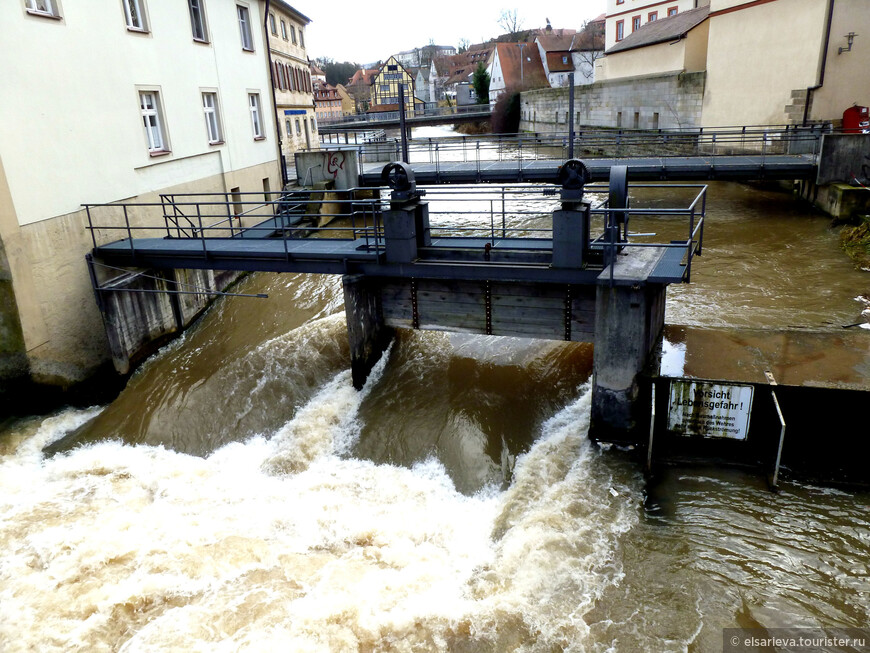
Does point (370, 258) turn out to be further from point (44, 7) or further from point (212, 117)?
point (212, 117)

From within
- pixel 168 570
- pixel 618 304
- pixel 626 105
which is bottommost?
pixel 168 570

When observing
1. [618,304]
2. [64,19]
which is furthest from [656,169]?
[64,19]

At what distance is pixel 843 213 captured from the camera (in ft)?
54.5

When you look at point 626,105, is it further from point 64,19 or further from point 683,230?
point 64,19

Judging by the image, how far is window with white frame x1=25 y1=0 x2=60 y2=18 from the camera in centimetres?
1065

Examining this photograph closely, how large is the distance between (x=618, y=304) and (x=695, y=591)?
135 inches

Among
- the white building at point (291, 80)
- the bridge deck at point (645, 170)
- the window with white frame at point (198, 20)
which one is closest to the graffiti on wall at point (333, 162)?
the bridge deck at point (645, 170)

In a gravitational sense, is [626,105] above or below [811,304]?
above

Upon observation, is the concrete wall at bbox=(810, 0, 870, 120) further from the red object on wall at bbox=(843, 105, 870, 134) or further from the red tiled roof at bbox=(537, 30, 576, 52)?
the red tiled roof at bbox=(537, 30, 576, 52)

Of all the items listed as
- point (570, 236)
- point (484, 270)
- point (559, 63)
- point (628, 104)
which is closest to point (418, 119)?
point (559, 63)

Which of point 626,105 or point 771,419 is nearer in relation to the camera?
point 771,419

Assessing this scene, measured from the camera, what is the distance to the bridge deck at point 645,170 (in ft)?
62.0

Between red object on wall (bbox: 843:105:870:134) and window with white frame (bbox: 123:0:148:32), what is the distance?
2173 cm

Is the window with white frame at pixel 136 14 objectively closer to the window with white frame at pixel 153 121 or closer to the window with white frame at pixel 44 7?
the window with white frame at pixel 153 121
